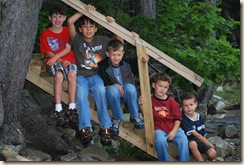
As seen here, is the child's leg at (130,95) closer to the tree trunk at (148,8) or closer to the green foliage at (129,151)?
the green foliage at (129,151)

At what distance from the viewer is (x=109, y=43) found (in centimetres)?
669

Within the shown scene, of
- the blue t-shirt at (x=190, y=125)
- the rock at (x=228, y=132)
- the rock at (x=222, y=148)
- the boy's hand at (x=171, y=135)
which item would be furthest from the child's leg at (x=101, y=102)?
the rock at (x=228, y=132)

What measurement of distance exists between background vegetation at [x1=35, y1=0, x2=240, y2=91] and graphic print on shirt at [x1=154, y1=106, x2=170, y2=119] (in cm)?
122

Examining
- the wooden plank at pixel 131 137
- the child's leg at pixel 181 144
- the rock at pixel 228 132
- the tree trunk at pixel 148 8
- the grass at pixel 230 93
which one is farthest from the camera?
the grass at pixel 230 93

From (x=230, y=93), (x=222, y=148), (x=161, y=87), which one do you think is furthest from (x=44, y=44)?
(x=230, y=93)

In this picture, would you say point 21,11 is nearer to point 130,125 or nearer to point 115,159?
point 130,125

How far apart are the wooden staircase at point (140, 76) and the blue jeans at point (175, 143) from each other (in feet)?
0.50

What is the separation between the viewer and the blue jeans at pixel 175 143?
675cm

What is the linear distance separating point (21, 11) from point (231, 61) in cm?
346

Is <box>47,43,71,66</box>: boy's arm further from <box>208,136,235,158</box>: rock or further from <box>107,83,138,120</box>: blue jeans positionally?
<box>208,136,235,158</box>: rock

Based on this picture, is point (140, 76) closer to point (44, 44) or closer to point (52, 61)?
point (52, 61)

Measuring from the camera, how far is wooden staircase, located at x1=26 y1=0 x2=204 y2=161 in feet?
21.4

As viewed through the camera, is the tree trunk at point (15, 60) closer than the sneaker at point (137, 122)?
Yes

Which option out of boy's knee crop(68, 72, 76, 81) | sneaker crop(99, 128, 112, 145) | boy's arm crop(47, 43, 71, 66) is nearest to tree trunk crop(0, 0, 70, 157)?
boy's arm crop(47, 43, 71, 66)
